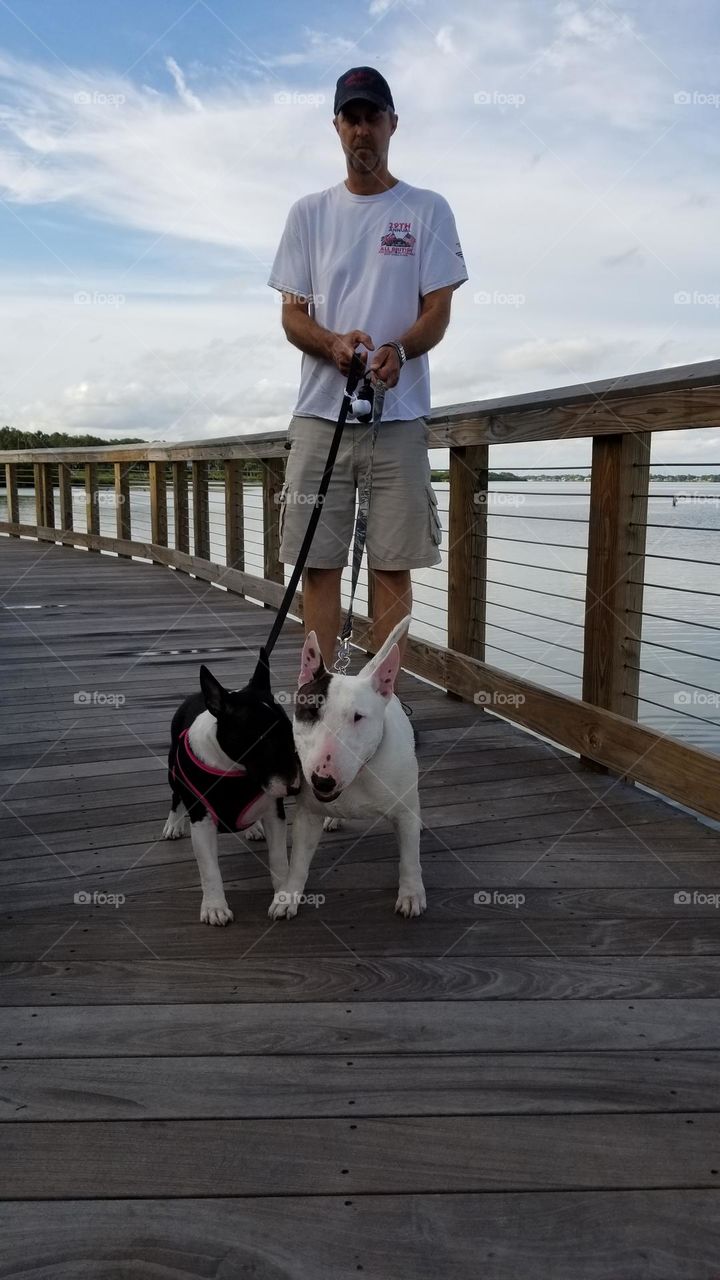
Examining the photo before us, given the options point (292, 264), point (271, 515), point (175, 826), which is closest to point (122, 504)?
point (271, 515)

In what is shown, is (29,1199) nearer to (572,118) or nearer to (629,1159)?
(629,1159)

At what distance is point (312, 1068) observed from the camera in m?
1.52

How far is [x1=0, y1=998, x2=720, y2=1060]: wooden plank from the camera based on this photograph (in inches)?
62.6

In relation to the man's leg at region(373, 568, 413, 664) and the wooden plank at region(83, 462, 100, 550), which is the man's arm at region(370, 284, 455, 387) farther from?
the wooden plank at region(83, 462, 100, 550)

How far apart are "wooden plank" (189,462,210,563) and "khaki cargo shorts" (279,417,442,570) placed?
18.4ft

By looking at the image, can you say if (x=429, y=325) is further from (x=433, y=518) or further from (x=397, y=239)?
(x=433, y=518)

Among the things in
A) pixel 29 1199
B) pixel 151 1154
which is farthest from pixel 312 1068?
pixel 29 1199

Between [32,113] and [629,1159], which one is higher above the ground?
[32,113]

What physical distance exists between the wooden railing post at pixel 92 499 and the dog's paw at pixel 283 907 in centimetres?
1010

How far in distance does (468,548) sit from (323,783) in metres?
2.33

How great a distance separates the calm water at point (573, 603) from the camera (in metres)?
3.47

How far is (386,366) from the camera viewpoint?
2664 mm

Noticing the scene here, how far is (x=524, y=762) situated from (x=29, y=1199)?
2277 millimetres

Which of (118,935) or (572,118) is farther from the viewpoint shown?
(572,118)
